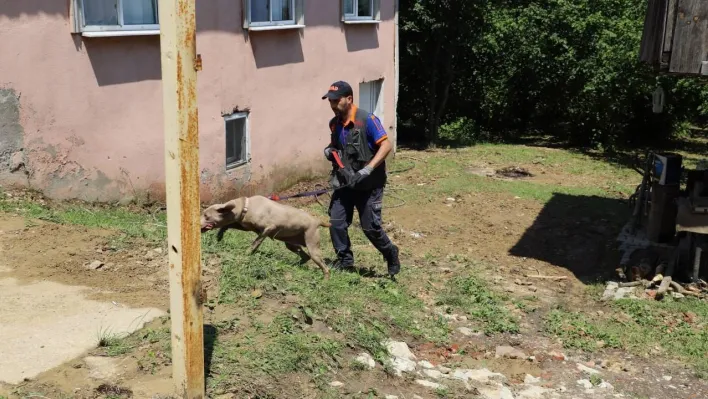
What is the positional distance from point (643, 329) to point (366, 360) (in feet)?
10.7

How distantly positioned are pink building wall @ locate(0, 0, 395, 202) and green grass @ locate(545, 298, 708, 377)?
18.3 ft

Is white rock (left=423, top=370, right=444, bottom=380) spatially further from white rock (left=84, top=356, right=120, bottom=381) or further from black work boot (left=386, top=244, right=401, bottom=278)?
white rock (left=84, top=356, right=120, bottom=381)

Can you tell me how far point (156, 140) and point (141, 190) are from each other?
700 millimetres

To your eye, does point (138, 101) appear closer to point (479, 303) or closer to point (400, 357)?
point (479, 303)

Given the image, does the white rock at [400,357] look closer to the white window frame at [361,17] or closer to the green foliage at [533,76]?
the white window frame at [361,17]

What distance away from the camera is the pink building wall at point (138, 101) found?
815 centimetres

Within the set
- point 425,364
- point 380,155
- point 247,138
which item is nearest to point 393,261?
point 380,155

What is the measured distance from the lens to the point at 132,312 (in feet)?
17.5

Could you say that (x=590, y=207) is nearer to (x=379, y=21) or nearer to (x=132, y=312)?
(x=379, y=21)

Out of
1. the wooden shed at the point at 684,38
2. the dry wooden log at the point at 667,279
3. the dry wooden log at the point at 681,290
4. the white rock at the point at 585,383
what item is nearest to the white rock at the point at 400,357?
the white rock at the point at 585,383

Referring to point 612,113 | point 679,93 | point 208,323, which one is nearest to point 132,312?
point 208,323

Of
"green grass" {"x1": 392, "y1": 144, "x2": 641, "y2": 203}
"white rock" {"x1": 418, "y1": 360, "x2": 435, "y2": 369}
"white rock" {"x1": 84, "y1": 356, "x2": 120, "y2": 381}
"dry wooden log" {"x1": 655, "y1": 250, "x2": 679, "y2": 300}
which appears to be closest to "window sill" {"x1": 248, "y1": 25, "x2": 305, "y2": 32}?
"green grass" {"x1": 392, "y1": 144, "x2": 641, "y2": 203}

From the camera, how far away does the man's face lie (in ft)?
22.3

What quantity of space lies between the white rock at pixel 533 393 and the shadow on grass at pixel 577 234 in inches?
138
